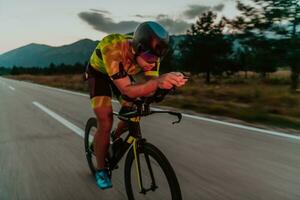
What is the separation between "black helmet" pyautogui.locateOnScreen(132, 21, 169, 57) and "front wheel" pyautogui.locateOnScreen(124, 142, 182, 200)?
2.62ft

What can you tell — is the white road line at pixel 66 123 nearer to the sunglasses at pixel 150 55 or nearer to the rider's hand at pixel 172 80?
the sunglasses at pixel 150 55

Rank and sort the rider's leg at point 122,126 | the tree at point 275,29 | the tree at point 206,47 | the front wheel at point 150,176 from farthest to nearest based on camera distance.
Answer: the tree at point 206,47
the tree at point 275,29
the rider's leg at point 122,126
the front wheel at point 150,176

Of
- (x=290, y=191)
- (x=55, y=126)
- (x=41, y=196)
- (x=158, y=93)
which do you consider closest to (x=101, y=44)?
(x=158, y=93)

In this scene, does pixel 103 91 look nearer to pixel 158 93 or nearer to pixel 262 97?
pixel 158 93

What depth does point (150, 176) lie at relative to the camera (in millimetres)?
3545

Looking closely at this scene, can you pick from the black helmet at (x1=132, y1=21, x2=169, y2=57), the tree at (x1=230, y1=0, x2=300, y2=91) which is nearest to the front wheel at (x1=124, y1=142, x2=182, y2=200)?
the black helmet at (x1=132, y1=21, x2=169, y2=57)

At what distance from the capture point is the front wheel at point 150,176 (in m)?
3.23

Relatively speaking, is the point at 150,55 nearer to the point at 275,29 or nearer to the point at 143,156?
the point at 143,156

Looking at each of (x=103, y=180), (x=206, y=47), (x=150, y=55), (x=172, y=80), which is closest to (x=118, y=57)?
(x=150, y=55)

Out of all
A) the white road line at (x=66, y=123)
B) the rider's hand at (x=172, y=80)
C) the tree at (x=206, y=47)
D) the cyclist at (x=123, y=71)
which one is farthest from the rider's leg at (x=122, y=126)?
the tree at (x=206, y=47)

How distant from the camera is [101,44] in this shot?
3893 mm

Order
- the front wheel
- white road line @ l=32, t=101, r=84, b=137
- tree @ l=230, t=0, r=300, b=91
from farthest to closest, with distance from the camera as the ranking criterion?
tree @ l=230, t=0, r=300, b=91 → white road line @ l=32, t=101, r=84, b=137 → the front wheel

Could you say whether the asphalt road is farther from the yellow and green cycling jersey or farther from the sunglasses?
the sunglasses

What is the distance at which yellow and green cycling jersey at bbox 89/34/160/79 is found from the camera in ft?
11.5
